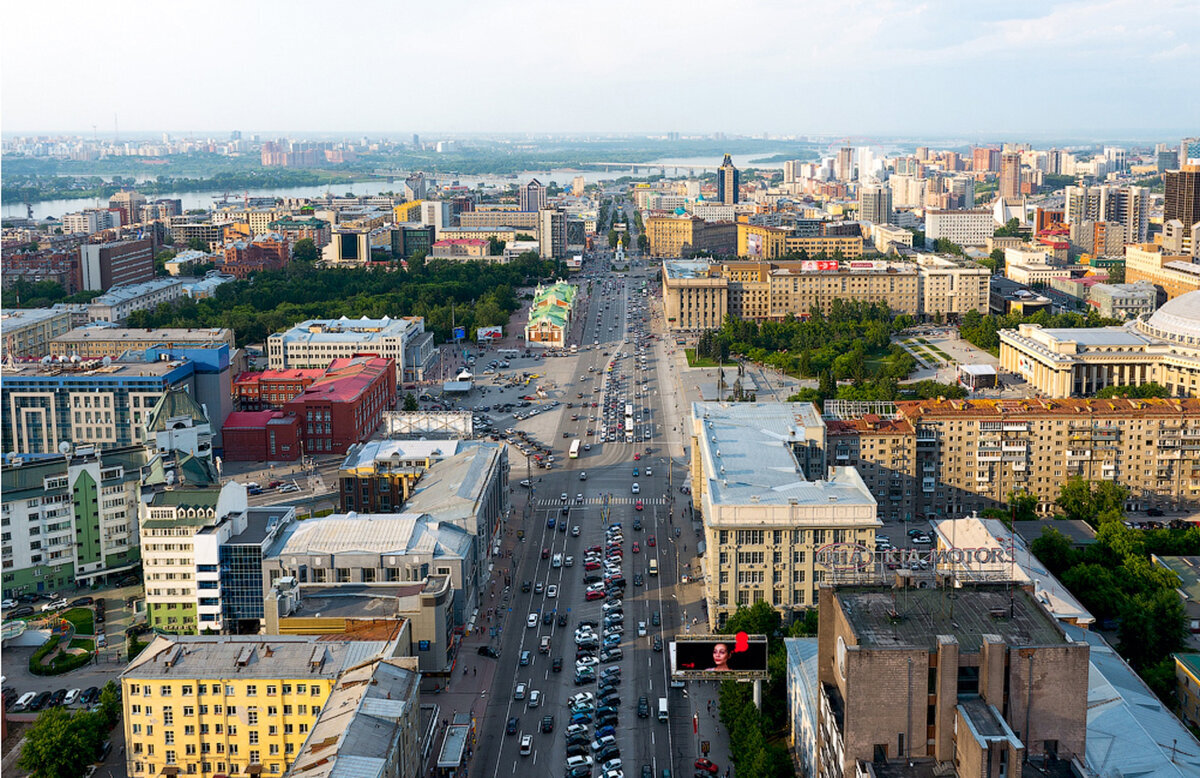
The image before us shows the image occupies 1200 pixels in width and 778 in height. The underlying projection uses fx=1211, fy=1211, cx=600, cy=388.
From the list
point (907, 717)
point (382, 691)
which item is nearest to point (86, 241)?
point (382, 691)

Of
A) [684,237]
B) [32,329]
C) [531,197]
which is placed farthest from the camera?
[531,197]

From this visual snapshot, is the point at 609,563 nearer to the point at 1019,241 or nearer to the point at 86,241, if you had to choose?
the point at 86,241

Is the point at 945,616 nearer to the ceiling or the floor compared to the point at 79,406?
nearer to the ceiling

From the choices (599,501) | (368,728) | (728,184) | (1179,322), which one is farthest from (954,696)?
(728,184)

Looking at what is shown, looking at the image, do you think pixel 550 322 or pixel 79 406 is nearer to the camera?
pixel 79 406

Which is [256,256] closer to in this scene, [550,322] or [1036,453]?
[550,322]

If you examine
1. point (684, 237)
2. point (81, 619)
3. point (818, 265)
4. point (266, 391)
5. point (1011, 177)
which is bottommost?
point (81, 619)

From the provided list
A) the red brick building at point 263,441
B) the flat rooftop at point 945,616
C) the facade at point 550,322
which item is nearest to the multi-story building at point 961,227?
the facade at point 550,322
